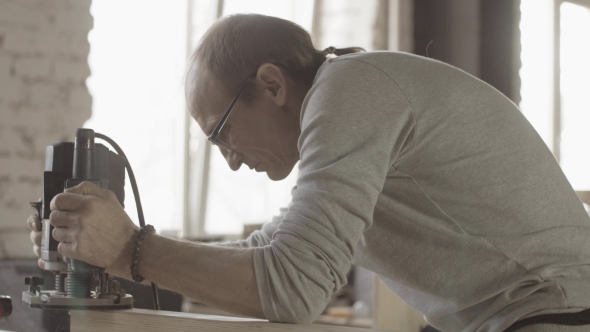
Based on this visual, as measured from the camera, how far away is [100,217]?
1.04 meters

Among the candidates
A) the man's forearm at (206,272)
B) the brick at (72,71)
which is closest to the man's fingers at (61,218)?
the man's forearm at (206,272)

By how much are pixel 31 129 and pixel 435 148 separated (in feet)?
6.79

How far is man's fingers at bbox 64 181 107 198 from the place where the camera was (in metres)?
1.07

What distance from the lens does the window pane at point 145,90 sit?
3402 mm

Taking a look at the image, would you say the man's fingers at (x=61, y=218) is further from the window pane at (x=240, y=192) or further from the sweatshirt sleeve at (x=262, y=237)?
the window pane at (x=240, y=192)

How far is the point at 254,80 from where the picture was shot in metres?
1.28

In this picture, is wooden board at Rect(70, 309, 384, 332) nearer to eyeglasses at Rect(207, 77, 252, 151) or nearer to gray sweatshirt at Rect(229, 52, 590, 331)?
gray sweatshirt at Rect(229, 52, 590, 331)

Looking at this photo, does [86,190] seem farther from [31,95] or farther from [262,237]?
[31,95]

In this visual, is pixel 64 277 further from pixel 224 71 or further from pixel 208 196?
pixel 208 196

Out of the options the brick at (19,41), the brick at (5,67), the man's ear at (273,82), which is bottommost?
the man's ear at (273,82)

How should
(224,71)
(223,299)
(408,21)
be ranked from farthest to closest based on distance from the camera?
(408,21) < (224,71) < (223,299)

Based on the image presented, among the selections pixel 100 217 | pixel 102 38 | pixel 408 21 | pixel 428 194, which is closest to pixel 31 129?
pixel 102 38

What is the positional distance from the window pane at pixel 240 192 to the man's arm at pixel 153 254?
3170mm

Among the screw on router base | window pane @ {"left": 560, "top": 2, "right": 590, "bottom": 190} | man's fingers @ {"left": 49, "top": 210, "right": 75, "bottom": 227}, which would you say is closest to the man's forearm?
man's fingers @ {"left": 49, "top": 210, "right": 75, "bottom": 227}
